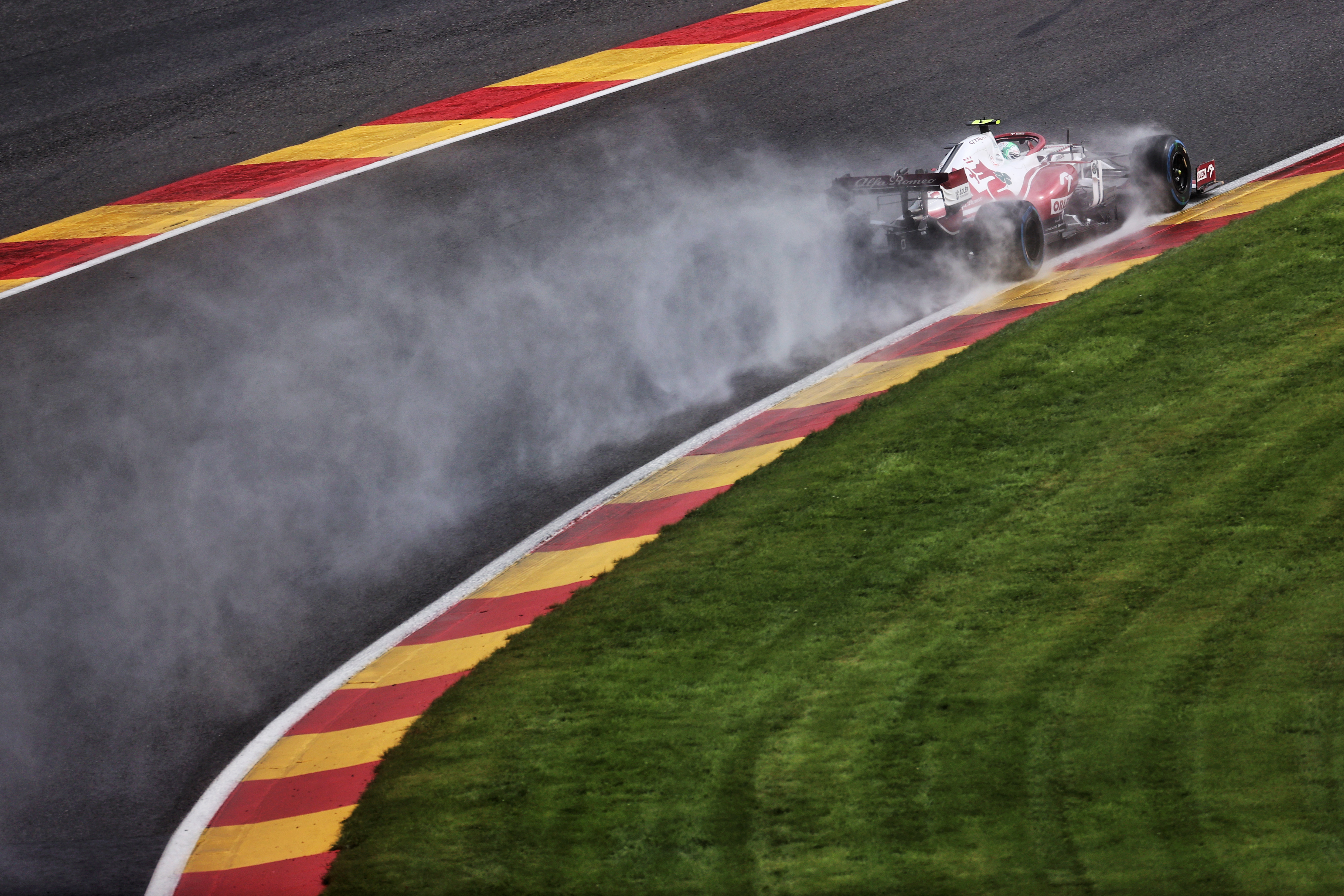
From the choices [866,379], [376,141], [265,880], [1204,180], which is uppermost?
[376,141]

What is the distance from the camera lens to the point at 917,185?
11.2 metres

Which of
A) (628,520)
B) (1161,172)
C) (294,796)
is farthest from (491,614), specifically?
(1161,172)

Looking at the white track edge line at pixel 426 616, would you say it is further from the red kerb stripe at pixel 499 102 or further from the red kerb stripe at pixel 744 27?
the red kerb stripe at pixel 744 27

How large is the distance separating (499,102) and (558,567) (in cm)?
925

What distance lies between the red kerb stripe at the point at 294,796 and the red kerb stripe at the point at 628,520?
2.29 m

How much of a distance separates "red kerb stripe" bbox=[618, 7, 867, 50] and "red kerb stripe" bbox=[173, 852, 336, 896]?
1336 centimetres

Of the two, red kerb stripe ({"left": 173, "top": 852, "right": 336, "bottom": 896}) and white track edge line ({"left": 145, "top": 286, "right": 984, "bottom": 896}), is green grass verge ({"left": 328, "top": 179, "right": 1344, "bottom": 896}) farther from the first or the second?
white track edge line ({"left": 145, "top": 286, "right": 984, "bottom": 896})

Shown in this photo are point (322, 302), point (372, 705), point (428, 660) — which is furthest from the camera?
point (322, 302)

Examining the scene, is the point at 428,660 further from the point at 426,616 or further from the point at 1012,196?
the point at 1012,196

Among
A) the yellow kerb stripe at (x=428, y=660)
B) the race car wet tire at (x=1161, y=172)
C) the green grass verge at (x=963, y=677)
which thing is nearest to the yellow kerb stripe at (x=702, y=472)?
the green grass verge at (x=963, y=677)

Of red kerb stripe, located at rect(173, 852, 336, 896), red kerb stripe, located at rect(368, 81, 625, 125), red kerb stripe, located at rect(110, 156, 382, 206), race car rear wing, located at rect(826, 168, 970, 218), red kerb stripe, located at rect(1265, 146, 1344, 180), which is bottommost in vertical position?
red kerb stripe, located at rect(173, 852, 336, 896)

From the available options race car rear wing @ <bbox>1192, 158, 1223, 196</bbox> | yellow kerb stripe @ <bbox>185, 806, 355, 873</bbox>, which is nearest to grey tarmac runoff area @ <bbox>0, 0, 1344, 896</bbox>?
yellow kerb stripe @ <bbox>185, 806, 355, 873</bbox>

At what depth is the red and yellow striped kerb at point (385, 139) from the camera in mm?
13234

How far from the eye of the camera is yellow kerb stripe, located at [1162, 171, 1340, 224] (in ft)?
39.4
